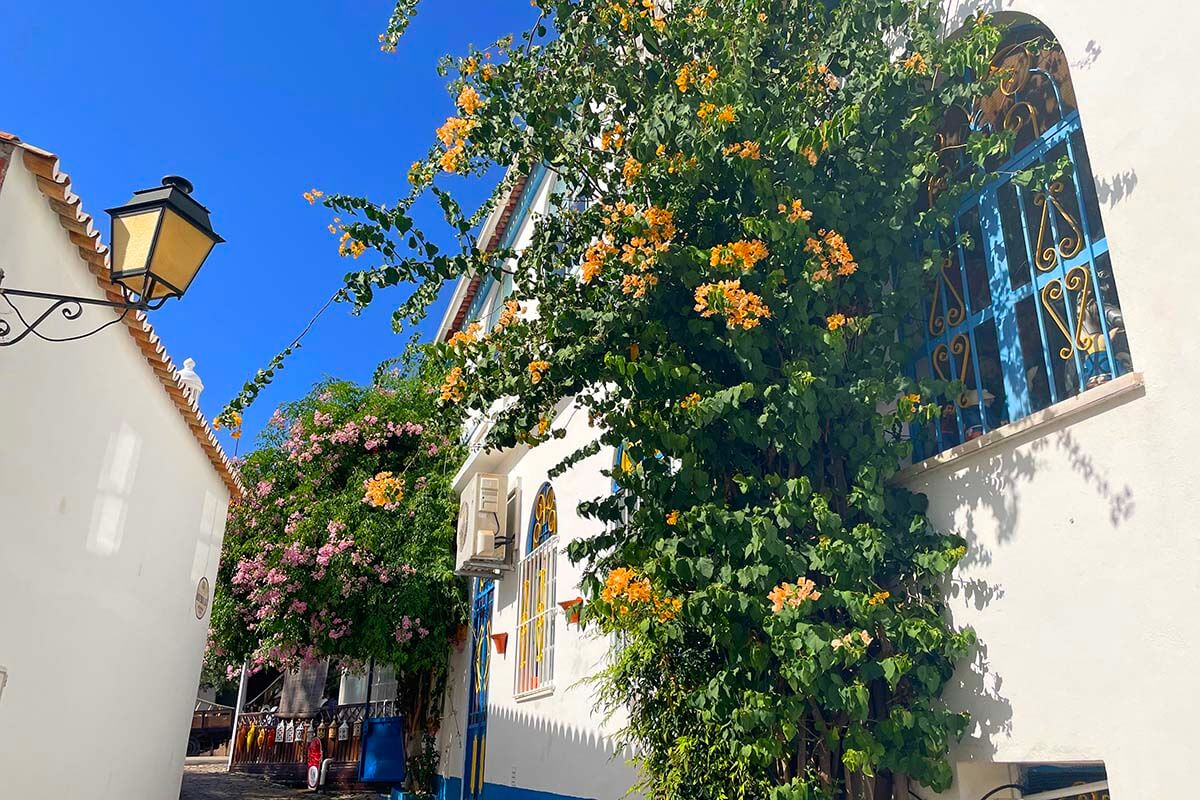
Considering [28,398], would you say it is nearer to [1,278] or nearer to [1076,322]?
[1,278]

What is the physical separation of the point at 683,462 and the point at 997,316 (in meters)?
1.52

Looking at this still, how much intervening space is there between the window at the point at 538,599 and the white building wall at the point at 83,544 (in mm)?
3630

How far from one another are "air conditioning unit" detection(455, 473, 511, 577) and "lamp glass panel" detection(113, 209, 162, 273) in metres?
5.92

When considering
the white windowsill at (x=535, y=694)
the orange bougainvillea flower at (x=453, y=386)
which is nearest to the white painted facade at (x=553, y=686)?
the white windowsill at (x=535, y=694)

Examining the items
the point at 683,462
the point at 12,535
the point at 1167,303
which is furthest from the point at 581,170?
the point at 12,535

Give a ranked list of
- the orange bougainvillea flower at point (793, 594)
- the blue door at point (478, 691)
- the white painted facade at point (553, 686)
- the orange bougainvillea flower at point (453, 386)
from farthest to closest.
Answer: the blue door at point (478, 691)
the white painted facade at point (553, 686)
the orange bougainvillea flower at point (453, 386)
the orange bougainvillea flower at point (793, 594)

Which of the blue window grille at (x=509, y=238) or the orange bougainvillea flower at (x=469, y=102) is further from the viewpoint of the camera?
the blue window grille at (x=509, y=238)

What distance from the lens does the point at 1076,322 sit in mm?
3562

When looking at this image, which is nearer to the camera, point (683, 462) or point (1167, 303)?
point (1167, 303)

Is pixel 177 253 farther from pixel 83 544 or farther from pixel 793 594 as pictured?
pixel 793 594

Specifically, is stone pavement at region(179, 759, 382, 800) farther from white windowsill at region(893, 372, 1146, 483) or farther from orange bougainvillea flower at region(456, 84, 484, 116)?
white windowsill at region(893, 372, 1146, 483)

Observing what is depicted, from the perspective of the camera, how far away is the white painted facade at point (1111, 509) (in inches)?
115

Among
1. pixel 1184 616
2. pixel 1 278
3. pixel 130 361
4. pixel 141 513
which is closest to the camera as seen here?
pixel 1184 616

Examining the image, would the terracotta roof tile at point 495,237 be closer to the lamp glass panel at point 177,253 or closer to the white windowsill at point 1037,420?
the lamp glass panel at point 177,253
